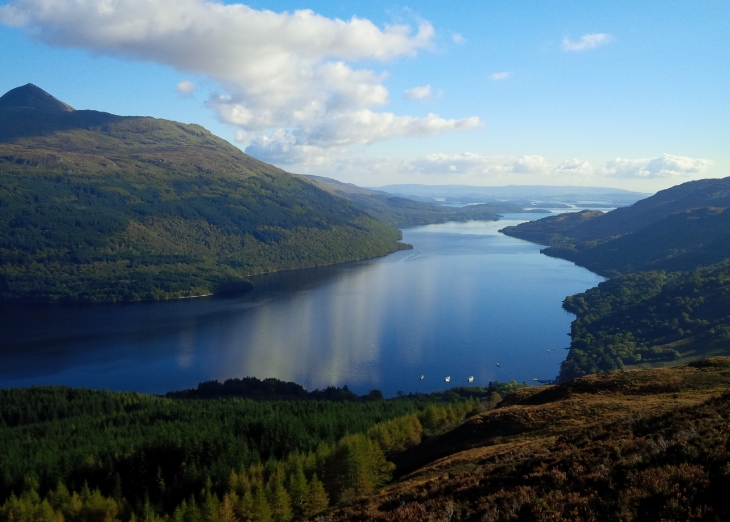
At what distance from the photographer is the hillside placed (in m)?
11.2

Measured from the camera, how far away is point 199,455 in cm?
4309

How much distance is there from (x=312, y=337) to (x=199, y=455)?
195ft

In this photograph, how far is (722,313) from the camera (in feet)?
315

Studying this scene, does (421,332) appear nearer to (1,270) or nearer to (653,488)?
(653,488)

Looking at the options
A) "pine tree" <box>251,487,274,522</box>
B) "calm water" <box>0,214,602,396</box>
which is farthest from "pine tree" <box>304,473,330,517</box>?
"calm water" <box>0,214,602,396</box>

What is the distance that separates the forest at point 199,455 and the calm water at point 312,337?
22.0 m

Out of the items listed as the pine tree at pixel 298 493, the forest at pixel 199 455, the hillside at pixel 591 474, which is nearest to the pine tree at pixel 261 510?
the forest at pixel 199 455

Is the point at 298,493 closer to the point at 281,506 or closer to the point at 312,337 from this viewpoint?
the point at 281,506

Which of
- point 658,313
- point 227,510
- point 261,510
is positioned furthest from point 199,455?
point 658,313

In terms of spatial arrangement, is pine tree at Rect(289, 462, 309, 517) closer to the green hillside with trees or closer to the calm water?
the calm water

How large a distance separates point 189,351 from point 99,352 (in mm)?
16988

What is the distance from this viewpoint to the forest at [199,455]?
1268 inches

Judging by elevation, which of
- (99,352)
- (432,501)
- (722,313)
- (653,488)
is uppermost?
(653,488)

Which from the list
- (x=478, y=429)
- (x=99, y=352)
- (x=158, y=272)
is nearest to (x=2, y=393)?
(x=99, y=352)
